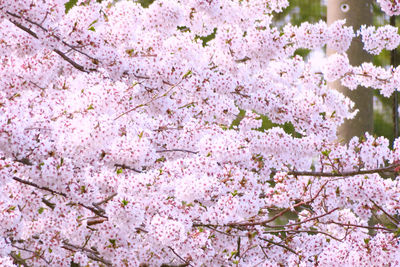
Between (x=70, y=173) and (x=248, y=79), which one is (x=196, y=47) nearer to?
(x=248, y=79)

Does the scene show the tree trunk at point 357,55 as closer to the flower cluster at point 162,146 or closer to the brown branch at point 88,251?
the flower cluster at point 162,146

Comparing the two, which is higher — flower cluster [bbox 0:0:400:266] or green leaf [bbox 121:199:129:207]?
flower cluster [bbox 0:0:400:266]

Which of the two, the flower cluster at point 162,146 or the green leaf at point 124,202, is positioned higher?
the flower cluster at point 162,146

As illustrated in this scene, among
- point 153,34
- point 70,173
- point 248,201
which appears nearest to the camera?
point 70,173

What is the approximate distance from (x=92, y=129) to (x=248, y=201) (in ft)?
5.37

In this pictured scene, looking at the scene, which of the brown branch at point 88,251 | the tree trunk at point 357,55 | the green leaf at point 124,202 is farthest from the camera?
the tree trunk at point 357,55

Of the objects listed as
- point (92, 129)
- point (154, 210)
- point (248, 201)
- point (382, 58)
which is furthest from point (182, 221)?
point (382, 58)

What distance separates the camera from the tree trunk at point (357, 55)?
787 cm

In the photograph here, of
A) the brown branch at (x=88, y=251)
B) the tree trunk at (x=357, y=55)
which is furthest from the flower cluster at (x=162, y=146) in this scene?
the tree trunk at (x=357, y=55)

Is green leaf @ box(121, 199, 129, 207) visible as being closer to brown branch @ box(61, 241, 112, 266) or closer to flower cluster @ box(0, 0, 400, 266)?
flower cluster @ box(0, 0, 400, 266)

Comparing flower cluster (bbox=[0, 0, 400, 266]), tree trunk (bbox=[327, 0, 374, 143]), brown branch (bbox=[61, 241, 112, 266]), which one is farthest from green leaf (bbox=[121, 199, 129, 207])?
tree trunk (bbox=[327, 0, 374, 143])

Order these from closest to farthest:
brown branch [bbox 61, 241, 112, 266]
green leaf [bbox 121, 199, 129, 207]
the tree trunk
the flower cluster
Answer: green leaf [bbox 121, 199, 129, 207], the flower cluster, brown branch [bbox 61, 241, 112, 266], the tree trunk

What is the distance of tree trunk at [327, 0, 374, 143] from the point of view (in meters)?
7.87

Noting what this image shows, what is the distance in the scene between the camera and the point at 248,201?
4648mm
